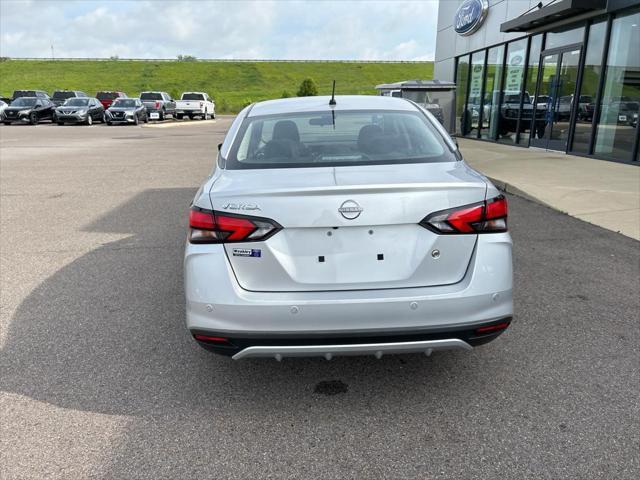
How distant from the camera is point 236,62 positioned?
11650 cm

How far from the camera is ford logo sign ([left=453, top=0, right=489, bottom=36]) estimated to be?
17644 millimetres

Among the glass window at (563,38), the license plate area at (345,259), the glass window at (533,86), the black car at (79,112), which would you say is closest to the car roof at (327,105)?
the license plate area at (345,259)

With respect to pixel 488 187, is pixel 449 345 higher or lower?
lower

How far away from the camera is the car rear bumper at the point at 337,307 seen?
2.50 metres

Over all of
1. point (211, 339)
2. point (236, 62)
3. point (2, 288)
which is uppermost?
point (236, 62)

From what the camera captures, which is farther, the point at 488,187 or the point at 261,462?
the point at 488,187

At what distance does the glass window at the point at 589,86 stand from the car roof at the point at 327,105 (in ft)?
35.2

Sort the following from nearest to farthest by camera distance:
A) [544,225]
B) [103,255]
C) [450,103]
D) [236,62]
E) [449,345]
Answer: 1. [449,345]
2. [103,255]
3. [544,225]
4. [450,103]
5. [236,62]

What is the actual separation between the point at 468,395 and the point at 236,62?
122163 millimetres

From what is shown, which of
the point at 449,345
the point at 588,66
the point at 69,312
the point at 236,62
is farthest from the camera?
the point at 236,62

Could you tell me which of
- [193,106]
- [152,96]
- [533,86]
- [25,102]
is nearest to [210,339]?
[533,86]

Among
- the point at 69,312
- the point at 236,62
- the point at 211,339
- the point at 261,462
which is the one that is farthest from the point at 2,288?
the point at 236,62

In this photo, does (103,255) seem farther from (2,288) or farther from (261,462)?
(261,462)

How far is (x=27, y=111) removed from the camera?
3123 cm
